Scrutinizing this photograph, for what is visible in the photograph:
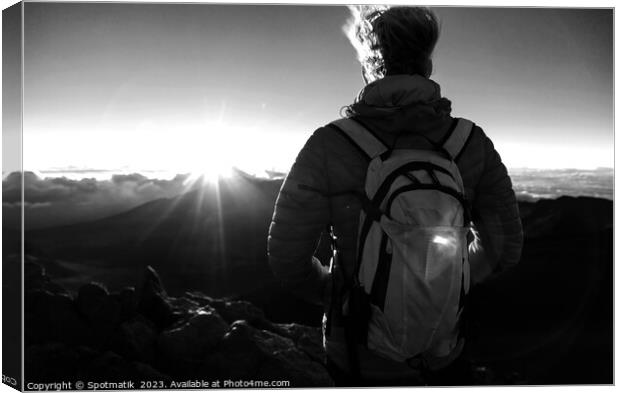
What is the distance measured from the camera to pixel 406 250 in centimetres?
165

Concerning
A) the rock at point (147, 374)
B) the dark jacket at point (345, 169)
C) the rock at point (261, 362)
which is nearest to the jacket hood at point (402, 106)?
the dark jacket at point (345, 169)

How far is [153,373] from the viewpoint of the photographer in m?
3.21

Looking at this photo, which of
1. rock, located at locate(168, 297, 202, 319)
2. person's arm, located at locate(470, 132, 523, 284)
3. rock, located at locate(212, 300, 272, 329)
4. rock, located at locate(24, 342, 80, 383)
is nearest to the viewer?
person's arm, located at locate(470, 132, 523, 284)

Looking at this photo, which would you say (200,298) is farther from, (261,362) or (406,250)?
(406,250)

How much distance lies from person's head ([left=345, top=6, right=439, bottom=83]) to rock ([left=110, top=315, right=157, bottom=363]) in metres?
2.41

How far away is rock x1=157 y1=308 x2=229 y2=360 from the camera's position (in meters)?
3.39

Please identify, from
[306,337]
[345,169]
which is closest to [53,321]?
[306,337]

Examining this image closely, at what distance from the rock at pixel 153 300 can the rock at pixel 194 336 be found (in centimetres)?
13

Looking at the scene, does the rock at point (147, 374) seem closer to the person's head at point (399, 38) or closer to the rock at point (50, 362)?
the rock at point (50, 362)

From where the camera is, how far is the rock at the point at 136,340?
10.8 ft

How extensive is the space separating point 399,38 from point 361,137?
34 centimetres

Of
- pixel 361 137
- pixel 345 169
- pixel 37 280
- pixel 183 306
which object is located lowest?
pixel 183 306

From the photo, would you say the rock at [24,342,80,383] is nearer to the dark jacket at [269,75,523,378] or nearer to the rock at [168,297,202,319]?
the rock at [168,297,202,319]

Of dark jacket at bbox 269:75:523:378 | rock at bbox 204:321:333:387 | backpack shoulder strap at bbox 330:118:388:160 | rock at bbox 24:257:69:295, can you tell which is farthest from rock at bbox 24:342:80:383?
backpack shoulder strap at bbox 330:118:388:160
